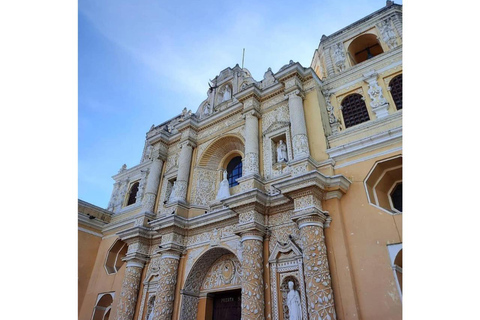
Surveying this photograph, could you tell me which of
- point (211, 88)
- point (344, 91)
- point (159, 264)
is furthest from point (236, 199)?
point (211, 88)

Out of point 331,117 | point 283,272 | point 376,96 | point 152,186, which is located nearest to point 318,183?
point 283,272

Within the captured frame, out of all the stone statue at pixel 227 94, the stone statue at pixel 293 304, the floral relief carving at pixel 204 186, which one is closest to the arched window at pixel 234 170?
the floral relief carving at pixel 204 186

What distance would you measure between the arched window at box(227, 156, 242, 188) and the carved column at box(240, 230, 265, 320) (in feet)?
11.1

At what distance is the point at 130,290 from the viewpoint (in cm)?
924

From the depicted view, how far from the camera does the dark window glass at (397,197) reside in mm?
6923

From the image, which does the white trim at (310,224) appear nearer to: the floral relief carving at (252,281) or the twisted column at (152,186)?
the floral relief carving at (252,281)

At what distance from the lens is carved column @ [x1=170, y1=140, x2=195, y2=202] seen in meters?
10.3

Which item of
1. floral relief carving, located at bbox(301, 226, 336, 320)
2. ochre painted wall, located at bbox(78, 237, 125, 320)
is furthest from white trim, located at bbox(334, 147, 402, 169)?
ochre painted wall, located at bbox(78, 237, 125, 320)

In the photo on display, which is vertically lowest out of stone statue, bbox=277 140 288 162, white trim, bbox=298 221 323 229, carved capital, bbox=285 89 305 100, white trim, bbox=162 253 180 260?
white trim, bbox=298 221 323 229

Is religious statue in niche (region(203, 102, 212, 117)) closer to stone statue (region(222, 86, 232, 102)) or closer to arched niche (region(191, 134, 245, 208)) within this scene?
stone statue (region(222, 86, 232, 102))

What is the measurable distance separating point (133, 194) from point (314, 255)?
9.65 meters

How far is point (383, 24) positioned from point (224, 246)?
8.99 m

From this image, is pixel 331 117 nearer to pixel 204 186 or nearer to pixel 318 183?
pixel 318 183

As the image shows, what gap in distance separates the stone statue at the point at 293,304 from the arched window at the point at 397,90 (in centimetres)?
531
